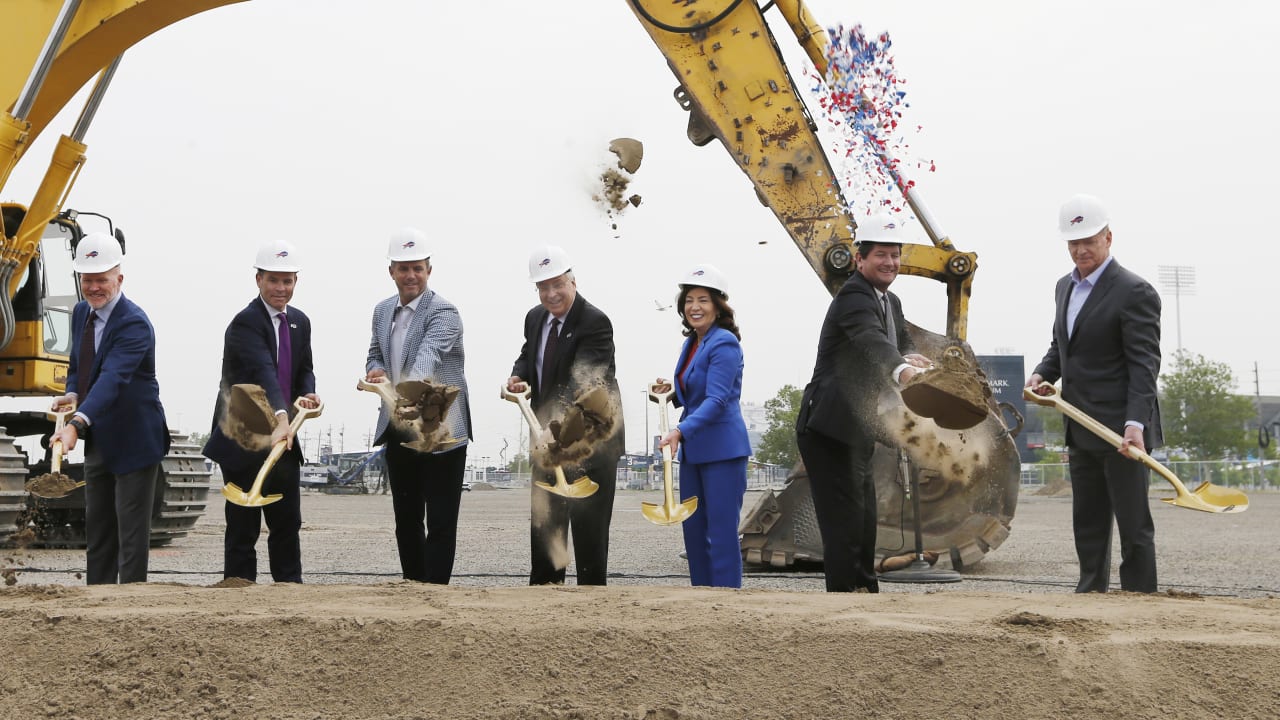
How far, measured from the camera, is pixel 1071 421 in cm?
501

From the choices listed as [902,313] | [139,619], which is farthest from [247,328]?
[902,313]

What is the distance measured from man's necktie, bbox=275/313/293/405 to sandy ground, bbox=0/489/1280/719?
5.18 ft

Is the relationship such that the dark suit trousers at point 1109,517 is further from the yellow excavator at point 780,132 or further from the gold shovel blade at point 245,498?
the gold shovel blade at point 245,498

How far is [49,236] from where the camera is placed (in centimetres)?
1025

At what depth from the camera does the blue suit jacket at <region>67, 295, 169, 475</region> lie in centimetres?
539

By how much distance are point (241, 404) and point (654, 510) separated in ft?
6.46

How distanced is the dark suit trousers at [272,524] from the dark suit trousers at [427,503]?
513mm

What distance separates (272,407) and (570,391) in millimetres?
1386

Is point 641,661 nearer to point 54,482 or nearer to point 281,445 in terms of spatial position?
point 281,445

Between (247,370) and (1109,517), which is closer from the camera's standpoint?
(1109,517)

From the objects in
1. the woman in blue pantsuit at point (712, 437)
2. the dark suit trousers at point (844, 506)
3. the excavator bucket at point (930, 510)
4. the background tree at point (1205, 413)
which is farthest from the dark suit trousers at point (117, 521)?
the background tree at point (1205, 413)

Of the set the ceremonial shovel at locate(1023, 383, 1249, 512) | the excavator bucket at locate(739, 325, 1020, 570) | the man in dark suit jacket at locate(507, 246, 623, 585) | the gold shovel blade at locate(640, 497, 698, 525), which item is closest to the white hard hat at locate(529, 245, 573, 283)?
the man in dark suit jacket at locate(507, 246, 623, 585)

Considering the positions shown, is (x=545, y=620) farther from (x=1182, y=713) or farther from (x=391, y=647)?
(x=1182, y=713)

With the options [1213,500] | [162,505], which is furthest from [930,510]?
[162,505]
